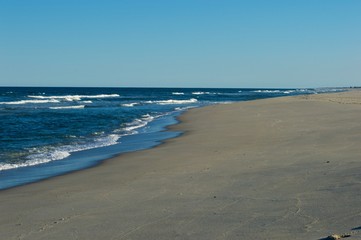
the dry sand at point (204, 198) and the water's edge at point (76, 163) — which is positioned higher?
the dry sand at point (204, 198)

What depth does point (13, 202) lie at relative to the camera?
9.13 m

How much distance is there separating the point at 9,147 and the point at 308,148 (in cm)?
1024

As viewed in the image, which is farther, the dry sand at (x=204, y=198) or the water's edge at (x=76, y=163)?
the water's edge at (x=76, y=163)

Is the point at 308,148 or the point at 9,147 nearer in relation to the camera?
the point at 308,148

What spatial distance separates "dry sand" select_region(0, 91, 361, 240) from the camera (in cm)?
638

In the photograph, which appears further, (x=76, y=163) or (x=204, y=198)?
(x=76, y=163)

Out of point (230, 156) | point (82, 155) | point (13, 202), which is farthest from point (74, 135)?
point (13, 202)

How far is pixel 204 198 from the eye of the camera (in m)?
8.20

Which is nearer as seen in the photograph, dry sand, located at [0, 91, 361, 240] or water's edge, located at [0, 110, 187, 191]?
dry sand, located at [0, 91, 361, 240]

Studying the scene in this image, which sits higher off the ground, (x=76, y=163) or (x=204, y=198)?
(x=204, y=198)

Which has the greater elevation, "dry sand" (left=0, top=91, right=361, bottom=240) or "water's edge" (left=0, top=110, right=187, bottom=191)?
"dry sand" (left=0, top=91, right=361, bottom=240)

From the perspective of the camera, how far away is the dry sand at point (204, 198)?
6383 millimetres

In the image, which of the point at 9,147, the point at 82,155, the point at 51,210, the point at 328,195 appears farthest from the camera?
the point at 9,147

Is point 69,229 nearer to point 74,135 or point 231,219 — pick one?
point 231,219
